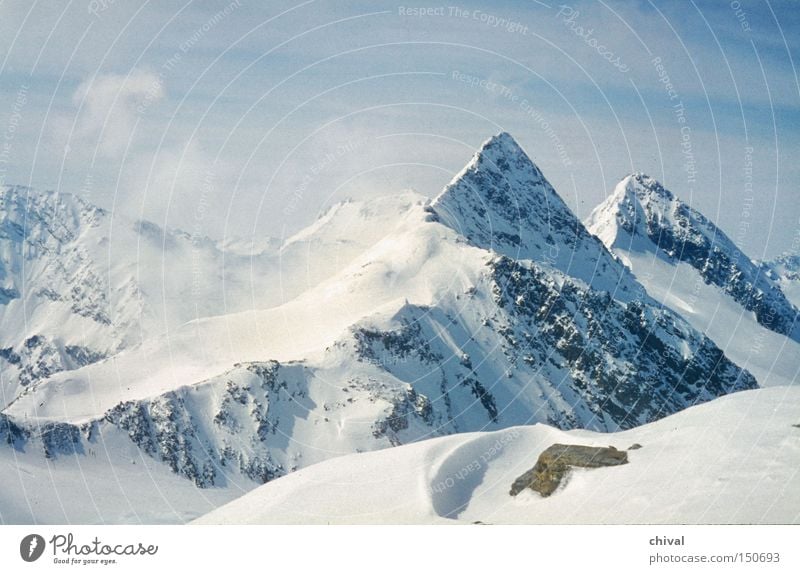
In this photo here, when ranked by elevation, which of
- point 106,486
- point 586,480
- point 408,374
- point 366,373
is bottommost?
point 106,486

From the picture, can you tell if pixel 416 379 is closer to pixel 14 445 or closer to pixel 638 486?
pixel 14 445

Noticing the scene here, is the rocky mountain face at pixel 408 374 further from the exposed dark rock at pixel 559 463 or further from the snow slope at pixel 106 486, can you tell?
the exposed dark rock at pixel 559 463
